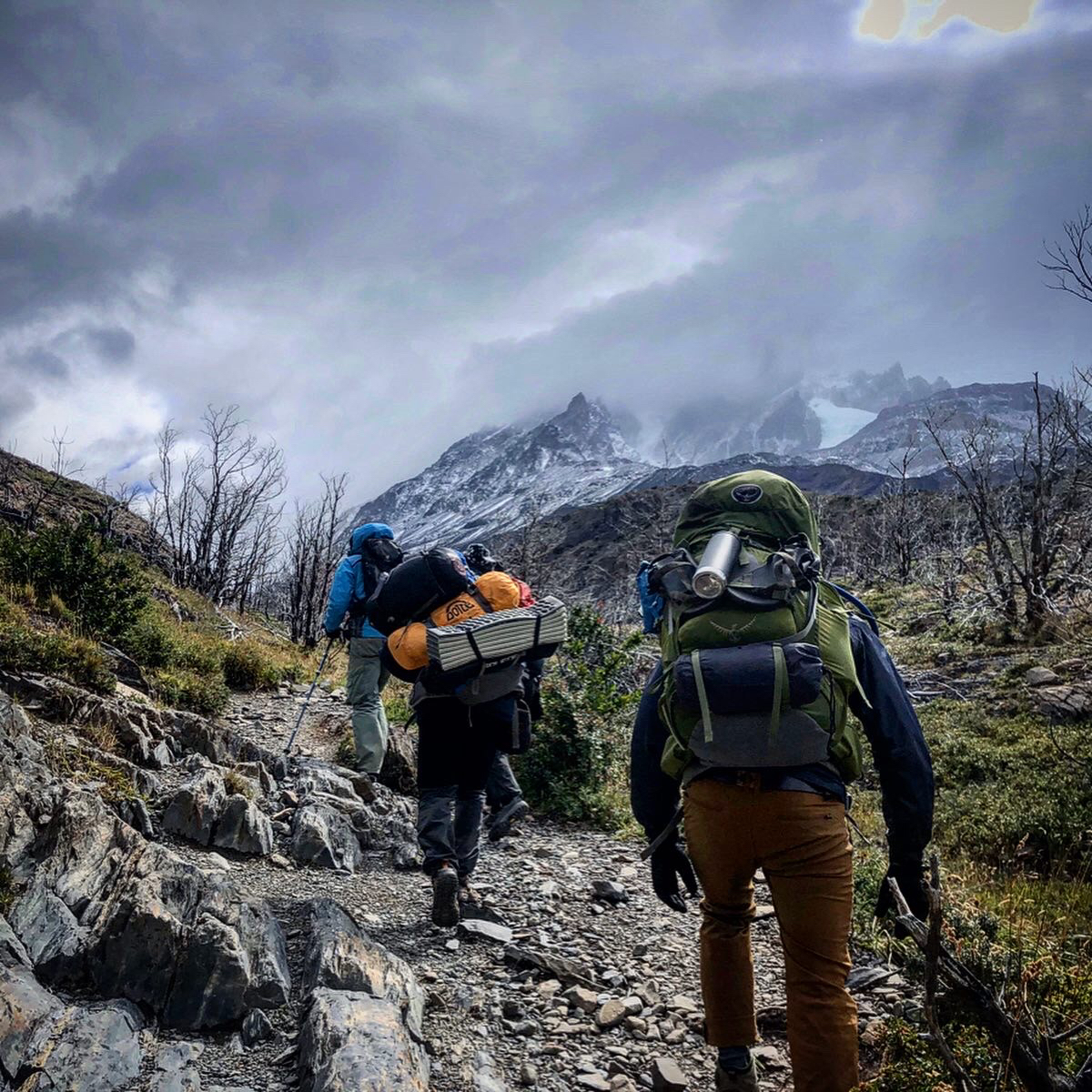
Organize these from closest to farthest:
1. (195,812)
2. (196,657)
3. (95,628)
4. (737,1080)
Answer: (737,1080) → (195,812) → (95,628) → (196,657)

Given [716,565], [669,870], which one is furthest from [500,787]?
[716,565]

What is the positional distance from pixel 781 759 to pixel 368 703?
16.3 ft

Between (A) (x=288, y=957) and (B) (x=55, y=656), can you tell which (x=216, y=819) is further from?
(B) (x=55, y=656)

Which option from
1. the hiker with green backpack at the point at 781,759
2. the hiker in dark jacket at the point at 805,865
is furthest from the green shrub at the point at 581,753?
the hiker with green backpack at the point at 781,759

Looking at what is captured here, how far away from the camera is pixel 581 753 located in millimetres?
6383

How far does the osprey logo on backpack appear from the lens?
2533 mm

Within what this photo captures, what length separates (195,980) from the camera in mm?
2709

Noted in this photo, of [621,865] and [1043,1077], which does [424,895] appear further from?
[1043,1077]

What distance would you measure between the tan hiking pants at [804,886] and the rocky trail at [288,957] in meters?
0.87

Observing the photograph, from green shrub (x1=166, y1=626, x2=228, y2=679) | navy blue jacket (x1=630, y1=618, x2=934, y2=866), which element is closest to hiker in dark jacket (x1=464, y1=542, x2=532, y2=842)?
navy blue jacket (x1=630, y1=618, x2=934, y2=866)

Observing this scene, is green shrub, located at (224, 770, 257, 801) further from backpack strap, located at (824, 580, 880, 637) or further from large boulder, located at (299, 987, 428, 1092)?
backpack strap, located at (824, 580, 880, 637)

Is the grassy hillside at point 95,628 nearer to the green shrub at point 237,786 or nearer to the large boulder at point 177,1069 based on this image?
the green shrub at point 237,786

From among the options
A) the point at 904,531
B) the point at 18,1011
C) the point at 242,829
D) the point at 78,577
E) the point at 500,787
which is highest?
the point at 904,531

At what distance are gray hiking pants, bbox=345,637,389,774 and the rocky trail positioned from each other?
137 cm
